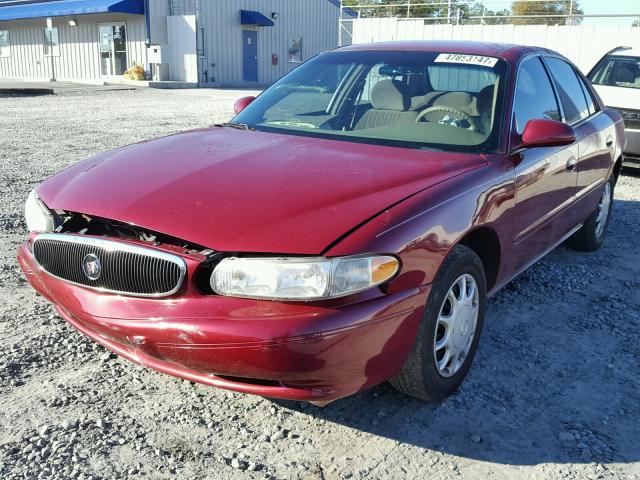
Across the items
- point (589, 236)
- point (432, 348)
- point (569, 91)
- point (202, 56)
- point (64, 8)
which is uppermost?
point (64, 8)

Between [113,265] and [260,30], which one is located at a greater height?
[260,30]

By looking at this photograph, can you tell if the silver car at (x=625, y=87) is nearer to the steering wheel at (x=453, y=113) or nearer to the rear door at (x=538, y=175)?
the rear door at (x=538, y=175)

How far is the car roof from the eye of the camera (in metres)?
3.84

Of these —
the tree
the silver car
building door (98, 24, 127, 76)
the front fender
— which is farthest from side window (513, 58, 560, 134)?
building door (98, 24, 127, 76)

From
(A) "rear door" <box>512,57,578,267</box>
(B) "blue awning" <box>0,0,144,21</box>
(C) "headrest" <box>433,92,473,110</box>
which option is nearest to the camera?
(A) "rear door" <box>512,57,578,267</box>

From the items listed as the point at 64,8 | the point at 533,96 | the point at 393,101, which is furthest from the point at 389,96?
the point at 64,8

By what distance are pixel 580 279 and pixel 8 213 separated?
4870 millimetres

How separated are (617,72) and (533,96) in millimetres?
6184

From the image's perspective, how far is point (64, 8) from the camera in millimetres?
27125

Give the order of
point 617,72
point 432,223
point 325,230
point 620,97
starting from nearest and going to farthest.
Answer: point 325,230 < point 432,223 < point 620,97 < point 617,72

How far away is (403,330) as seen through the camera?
2.48 meters

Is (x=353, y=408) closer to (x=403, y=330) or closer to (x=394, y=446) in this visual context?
(x=394, y=446)

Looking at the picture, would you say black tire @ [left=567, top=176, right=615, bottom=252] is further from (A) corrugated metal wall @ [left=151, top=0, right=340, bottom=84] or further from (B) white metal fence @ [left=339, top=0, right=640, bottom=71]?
(A) corrugated metal wall @ [left=151, top=0, right=340, bottom=84]

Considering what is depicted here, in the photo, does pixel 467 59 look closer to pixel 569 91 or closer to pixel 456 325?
pixel 569 91
